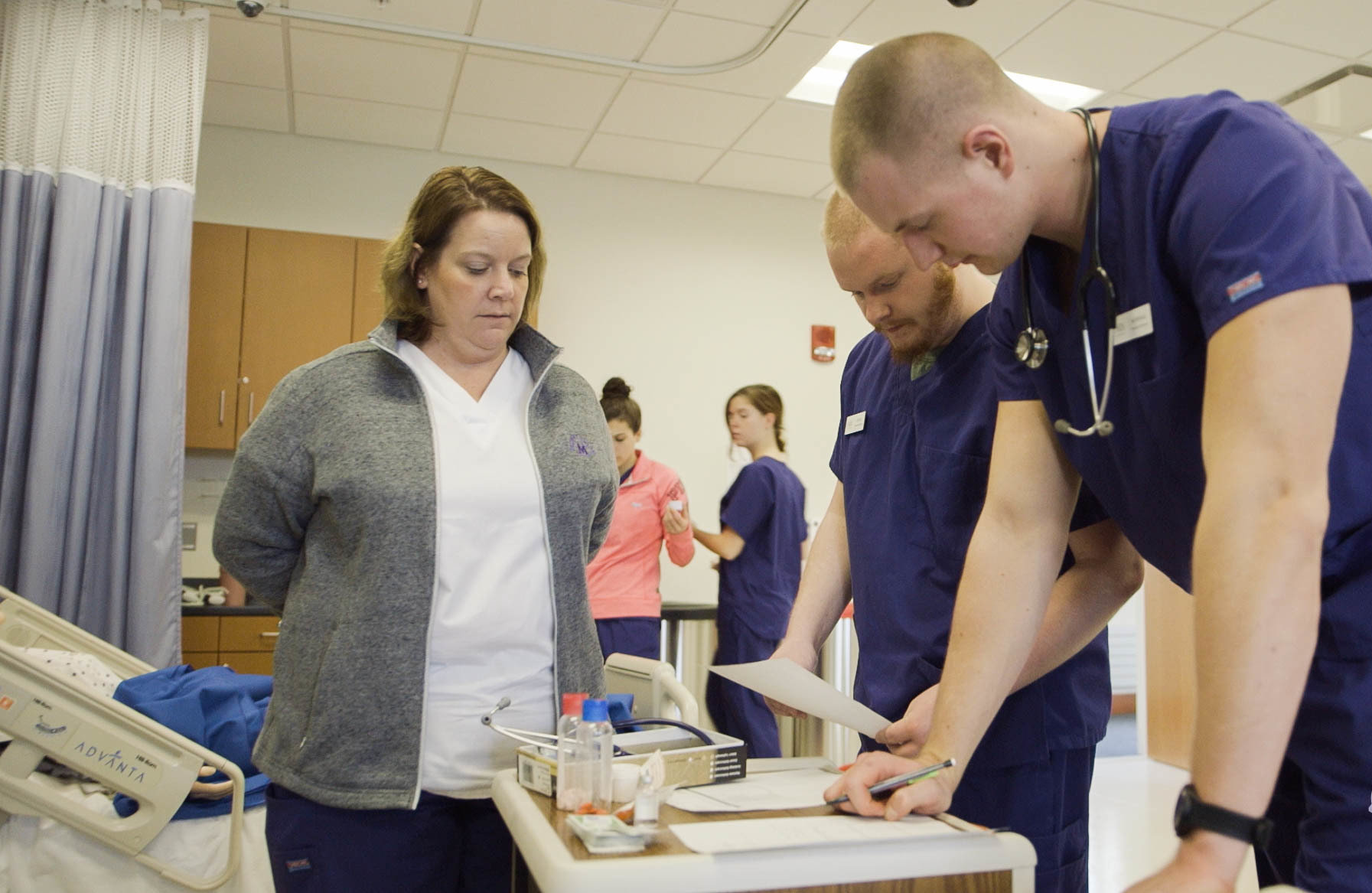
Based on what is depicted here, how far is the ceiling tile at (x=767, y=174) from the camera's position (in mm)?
4895

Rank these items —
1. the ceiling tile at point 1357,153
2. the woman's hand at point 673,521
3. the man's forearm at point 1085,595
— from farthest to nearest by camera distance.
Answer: the ceiling tile at point 1357,153 < the woman's hand at point 673,521 < the man's forearm at point 1085,595

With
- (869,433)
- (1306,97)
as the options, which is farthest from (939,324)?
(1306,97)

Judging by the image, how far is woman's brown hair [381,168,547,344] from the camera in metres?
1.50

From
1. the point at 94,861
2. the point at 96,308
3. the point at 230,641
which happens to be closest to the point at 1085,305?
the point at 94,861

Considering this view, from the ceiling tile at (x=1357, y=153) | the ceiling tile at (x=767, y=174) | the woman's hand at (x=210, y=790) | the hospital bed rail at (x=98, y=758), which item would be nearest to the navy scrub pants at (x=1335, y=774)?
the hospital bed rail at (x=98, y=758)

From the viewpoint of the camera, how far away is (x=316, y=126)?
4562mm

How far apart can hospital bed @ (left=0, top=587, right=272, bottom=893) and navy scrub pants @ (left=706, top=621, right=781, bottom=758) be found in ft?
6.56

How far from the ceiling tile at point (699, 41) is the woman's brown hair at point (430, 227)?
2289mm

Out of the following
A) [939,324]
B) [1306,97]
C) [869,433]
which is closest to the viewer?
[939,324]

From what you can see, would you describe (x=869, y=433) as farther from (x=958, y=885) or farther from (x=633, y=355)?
(x=633, y=355)

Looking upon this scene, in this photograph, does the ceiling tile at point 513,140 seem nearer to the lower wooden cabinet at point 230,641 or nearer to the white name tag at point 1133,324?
the lower wooden cabinet at point 230,641

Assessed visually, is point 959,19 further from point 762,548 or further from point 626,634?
point 626,634

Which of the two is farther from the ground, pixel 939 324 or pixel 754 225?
pixel 754 225

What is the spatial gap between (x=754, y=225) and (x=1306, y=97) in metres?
2.45
